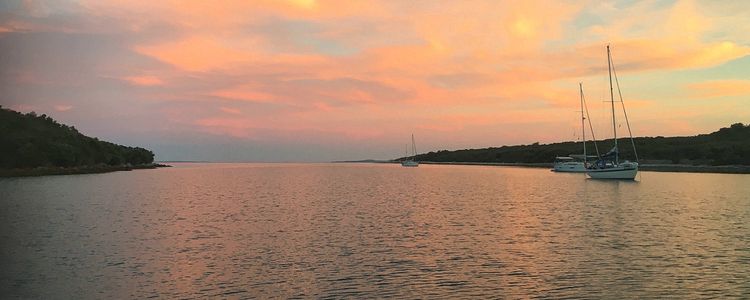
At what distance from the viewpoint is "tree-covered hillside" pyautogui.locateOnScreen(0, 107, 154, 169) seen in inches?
4606

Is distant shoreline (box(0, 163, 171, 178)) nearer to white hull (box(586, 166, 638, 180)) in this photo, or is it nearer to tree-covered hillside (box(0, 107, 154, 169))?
tree-covered hillside (box(0, 107, 154, 169))

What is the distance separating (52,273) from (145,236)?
10771mm

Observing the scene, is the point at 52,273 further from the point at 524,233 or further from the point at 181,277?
the point at 524,233

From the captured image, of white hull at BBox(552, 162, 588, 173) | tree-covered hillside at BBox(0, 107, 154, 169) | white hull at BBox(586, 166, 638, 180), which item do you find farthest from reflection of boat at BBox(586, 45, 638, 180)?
tree-covered hillside at BBox(0, 107, 154, 169)

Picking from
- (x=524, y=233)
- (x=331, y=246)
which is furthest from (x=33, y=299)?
(x=524, y=233)

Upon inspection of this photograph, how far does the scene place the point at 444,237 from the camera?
32438 mm

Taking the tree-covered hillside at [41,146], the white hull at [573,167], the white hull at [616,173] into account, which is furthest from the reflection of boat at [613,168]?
the tree-covered hillside at [41,146]

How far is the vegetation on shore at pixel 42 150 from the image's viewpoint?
117 m

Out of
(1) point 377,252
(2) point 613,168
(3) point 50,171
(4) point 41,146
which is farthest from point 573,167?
(4) point 41,146

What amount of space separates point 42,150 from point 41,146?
3.23 ft

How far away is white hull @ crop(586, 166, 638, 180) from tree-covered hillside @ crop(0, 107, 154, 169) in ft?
342

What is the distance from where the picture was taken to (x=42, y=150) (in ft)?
441

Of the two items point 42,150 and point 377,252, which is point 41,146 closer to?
point 42,150

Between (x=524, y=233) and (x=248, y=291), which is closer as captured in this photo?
(x=248, y=291)
